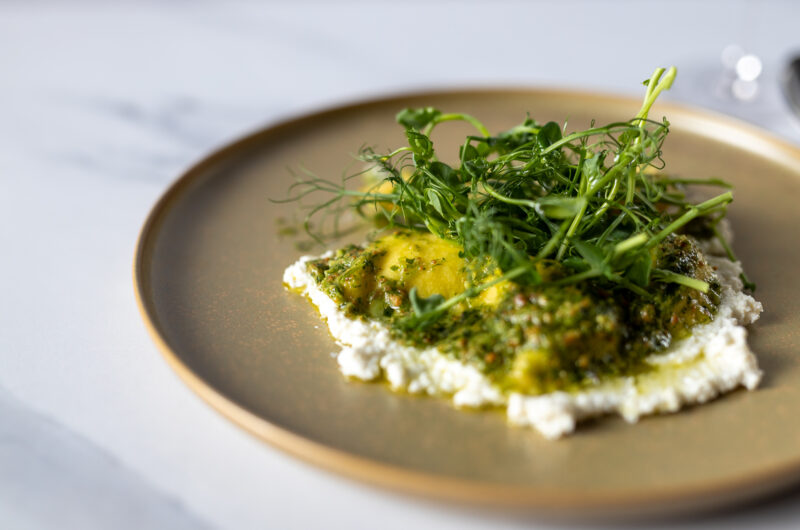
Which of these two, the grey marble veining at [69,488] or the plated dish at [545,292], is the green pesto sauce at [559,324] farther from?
the grey marble veining at [69,488]

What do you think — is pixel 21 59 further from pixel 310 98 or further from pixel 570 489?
pixel 570 489

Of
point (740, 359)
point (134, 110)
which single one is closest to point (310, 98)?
point (134, 110)

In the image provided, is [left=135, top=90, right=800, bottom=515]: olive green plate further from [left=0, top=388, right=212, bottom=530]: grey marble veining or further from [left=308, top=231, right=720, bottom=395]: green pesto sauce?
[left=0, top=388, right=212, bottom=530]: grey marble veining

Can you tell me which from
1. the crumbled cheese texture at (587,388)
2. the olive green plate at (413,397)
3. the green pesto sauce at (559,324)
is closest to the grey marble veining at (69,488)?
the olive green plate at (413,397)

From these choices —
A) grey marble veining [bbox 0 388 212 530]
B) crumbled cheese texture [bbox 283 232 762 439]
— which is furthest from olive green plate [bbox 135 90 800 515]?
grey marble veining [bbox 0 388 212 530]

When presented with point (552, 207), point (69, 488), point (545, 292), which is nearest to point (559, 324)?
point (545, 292)

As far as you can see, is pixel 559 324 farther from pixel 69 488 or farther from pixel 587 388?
pixel 69 488
